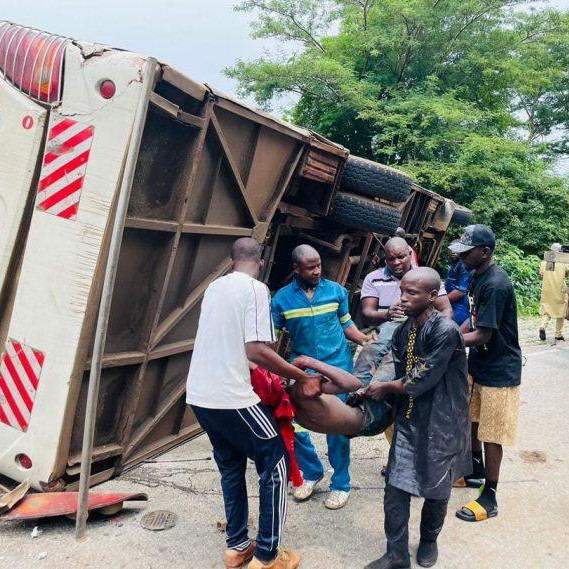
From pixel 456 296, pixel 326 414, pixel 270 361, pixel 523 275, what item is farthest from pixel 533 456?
pixel 523 275

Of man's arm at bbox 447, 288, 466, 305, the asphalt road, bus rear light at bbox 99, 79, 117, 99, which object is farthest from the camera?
man's arm at bbox 447, 288, 466, 305

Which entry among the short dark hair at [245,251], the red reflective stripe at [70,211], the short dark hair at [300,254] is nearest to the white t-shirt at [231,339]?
the short dark hair at [245,251]

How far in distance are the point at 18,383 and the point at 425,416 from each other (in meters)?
2.43

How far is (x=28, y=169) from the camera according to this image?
10.9 ft

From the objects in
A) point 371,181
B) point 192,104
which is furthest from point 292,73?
point 192,104

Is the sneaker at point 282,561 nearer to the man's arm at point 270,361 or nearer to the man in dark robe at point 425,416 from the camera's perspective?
the man in dark robe at point 425,416

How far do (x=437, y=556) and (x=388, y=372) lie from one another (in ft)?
3.53

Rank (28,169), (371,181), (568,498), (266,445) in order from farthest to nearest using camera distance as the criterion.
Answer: (371,181), (568,498), (28,169), (266,445)

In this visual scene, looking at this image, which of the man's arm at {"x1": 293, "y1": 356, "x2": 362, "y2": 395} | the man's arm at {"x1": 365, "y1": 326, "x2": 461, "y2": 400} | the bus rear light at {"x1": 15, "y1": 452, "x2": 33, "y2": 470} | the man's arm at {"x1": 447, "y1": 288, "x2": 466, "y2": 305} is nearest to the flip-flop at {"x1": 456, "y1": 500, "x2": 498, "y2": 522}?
the man's arm at {"x1": 365, "y1": 326, "x2": 461, "y2": 400}

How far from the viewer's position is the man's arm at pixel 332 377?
9.00 feet

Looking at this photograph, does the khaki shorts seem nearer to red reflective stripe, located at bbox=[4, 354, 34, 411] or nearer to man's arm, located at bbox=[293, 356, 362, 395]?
man's arm, located at bbox=[293, 356, 362, 395]

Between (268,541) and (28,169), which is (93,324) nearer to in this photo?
(28,169)

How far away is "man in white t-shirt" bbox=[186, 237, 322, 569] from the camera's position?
258cm

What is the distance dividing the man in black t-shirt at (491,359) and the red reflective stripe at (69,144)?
2.43 metres
